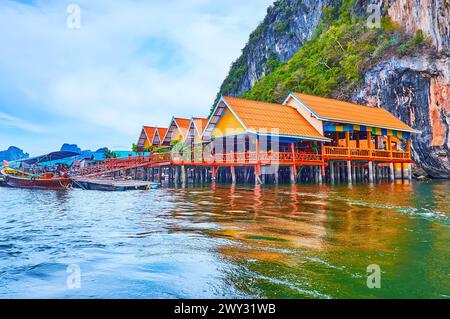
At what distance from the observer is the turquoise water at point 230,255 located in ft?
13.2

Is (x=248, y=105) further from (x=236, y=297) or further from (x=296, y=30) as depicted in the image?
(x=296, y=30)

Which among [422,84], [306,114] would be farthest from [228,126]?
[422,84]

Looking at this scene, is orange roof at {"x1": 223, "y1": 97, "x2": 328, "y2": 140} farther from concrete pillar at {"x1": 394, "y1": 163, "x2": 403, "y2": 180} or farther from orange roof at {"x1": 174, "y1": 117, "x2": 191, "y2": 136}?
concrete pillar at {"x1": 394, "y1": 163, "x2": 403, "y2": 180}

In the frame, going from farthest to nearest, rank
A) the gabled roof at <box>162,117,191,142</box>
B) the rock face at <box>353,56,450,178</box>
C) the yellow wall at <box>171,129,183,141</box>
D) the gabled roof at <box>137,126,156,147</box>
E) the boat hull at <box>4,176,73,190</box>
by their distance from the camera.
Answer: the gabled roof at <box>137,126,156,147</box> < the yellow wall at <box>171,129,183,141</box> < the gabled roof at <box>162,117,191,142</box> < the rock face at <box>353,56,450,178</box> < the boat hull at <box>4,176,73,190</box>

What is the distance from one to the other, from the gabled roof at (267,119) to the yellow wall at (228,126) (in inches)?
16.2

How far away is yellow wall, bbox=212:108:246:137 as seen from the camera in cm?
2331

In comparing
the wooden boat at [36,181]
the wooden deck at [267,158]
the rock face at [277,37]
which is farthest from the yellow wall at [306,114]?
the rock face at [277,37]

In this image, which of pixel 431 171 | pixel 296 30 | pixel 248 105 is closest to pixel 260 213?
pixel 248 105

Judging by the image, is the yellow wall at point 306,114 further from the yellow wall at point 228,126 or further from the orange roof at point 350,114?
the yellow wall at point 228,126

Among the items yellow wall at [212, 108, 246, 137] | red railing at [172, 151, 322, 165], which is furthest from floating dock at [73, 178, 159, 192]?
yellow wall at [212, 108, 246, 137]

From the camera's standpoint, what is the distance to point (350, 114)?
27.0m

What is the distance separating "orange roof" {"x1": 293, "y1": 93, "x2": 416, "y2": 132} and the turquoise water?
16.6 metres

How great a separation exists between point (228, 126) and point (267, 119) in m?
2.78
